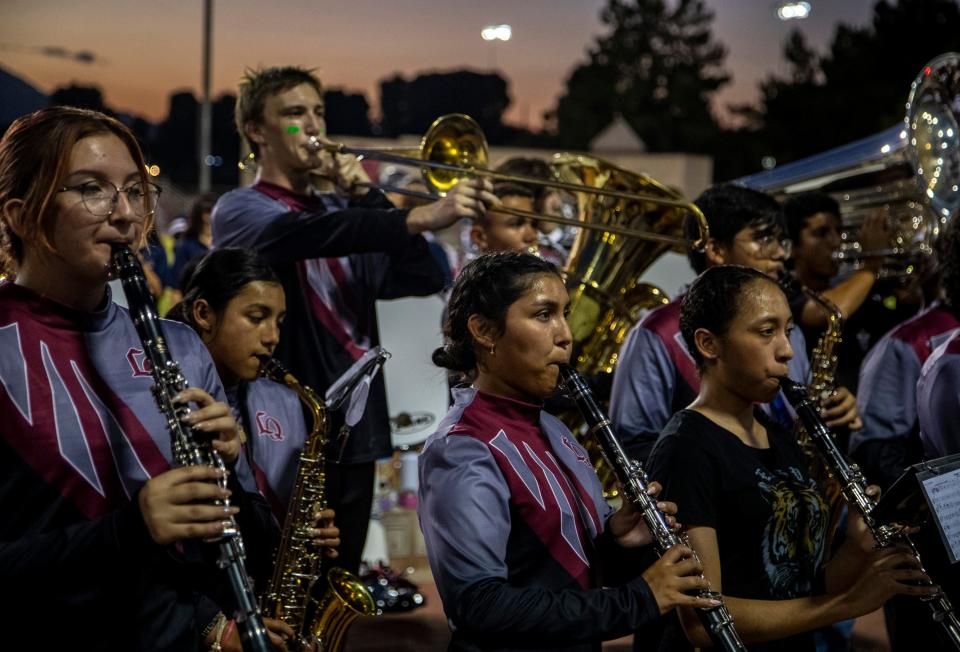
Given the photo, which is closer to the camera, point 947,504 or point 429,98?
point 947,504

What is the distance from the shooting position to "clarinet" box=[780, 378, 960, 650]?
9.20 feet

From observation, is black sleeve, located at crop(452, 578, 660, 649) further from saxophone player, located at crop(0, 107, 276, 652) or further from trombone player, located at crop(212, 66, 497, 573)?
trombone player, located at crop(212, 66, 497, 573)

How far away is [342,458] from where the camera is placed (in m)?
3.97

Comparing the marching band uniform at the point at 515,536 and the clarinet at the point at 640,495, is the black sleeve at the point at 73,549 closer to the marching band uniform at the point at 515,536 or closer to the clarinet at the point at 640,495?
the marching band uniform at the point at 515,536

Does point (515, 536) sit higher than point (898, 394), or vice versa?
point (898, 394)

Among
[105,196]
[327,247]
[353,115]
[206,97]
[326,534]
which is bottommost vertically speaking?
[326,534]

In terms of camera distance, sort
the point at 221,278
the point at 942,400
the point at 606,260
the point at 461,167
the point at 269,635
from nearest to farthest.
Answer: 1. the point at 269,635
2. the point at 942,400
3. the point at 221,278
4. the point at 461,167
5. the point at 606,260

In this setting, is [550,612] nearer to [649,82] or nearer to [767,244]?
[767,244]

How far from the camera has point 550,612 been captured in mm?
2387

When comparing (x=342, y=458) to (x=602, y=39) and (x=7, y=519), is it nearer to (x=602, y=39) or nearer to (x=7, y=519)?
(x=7, y=519)

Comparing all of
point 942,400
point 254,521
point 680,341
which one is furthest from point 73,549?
point 942,400

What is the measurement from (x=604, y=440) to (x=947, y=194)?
357 cm

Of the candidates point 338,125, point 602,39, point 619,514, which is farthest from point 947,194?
point 602,39

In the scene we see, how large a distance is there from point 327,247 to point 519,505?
1.72 meters
